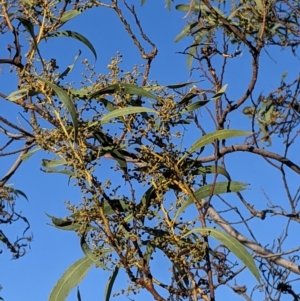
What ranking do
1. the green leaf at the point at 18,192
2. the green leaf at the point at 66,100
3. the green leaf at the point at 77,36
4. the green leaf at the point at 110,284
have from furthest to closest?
the green leaf at the point at 18,192
the green leaf at the point at 77,36
the green leaf at the point at 110,284
the green leaf at the point at 66,100

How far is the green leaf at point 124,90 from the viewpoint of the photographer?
102 centimetres

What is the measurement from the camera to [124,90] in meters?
1.04

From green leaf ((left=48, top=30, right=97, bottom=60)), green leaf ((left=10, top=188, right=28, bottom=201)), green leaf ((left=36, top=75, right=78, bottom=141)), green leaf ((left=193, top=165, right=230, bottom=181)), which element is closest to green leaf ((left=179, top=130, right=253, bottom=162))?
green leaf ((left=193, top=165, right=230, bottom=181))

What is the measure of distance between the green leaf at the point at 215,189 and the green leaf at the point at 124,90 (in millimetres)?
176

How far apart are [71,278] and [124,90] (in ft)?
1.04

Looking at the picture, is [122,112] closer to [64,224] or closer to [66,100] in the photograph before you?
[66,100]

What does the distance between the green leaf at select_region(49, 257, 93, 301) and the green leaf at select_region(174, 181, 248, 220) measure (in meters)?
0.19

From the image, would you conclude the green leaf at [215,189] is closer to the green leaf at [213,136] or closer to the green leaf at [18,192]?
the green leaf at [213,136]

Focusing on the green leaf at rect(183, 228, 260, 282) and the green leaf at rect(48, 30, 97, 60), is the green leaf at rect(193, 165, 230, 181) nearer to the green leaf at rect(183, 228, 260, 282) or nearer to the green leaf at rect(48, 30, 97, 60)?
the green leaf at rect(183, 228, 260, 282)

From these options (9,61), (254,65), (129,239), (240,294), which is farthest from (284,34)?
(129,239)

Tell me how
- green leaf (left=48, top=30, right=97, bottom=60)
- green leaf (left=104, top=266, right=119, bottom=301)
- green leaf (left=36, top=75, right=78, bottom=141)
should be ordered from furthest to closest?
green leaf (left=48, top=30, right=97, bottom=60) → green leaf (left=104, top=266, right=119, bottom=301) → green leaf (left=36, top=75, right=78, bottom=141)

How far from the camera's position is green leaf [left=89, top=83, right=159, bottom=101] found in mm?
1017

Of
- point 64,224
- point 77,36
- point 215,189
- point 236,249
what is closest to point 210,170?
point 215,189

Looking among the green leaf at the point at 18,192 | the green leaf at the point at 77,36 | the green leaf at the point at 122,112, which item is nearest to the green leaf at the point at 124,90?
the green leaf at the point at 122,112
